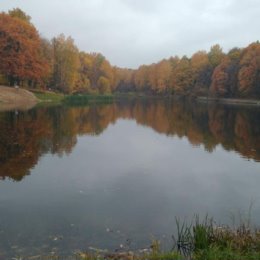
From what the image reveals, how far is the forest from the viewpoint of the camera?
74812 millimetres

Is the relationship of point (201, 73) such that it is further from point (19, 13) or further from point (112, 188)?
point (112, 188)

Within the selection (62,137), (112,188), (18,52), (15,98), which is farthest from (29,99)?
(112,188)

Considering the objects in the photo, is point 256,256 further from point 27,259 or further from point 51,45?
point 51,45

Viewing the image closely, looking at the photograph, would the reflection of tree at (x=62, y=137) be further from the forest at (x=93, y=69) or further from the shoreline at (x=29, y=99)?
the forest at (x=93, y=69)

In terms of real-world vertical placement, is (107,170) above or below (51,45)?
below

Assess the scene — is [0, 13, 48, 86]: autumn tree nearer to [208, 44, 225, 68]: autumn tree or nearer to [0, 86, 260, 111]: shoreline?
[0, 86, 260, 111]: shoreline

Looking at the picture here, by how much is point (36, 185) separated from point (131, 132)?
2199 cm

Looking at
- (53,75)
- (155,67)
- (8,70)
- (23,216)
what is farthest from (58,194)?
(155,67)

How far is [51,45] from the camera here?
96.6 metres

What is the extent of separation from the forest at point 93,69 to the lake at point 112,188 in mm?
44628

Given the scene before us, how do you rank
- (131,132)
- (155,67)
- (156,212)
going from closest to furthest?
(156,212), (131,132), (155,67)

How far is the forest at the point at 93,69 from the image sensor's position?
245 feet

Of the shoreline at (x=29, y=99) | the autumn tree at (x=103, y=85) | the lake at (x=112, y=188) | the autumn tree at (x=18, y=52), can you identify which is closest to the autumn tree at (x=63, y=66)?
the shoreline at (x=29, y=99)

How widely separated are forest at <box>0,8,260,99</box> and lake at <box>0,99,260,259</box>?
44628 millimetres
